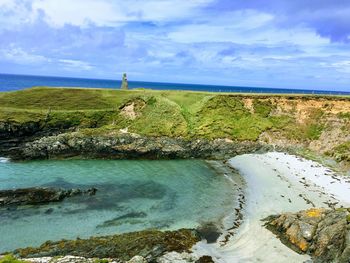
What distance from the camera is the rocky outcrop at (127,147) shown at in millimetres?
57469

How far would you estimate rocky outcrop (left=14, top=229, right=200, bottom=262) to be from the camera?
1011 inches

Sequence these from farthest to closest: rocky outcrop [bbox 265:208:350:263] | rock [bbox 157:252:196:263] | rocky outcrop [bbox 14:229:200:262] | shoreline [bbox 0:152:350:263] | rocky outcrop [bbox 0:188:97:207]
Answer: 1. rocky outcrop [bbox 0:188:97:207]
2. shoreline [bbox 0:152:350:263]
3. rocky outcrop [bbox 14:229:200:262]
4. rock [bbox 157:252:196:263]
5. rocky outcrop [bbox 265:208:350:263]

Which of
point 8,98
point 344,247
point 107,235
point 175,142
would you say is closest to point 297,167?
point 175,142

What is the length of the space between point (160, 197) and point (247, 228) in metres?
11.4

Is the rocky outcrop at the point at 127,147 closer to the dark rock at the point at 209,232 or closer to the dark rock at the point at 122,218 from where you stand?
the dark rock at the point at 122,218

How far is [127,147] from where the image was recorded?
6003cm

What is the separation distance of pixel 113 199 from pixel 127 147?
2200 cm

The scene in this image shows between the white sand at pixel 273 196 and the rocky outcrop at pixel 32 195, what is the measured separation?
684 inches

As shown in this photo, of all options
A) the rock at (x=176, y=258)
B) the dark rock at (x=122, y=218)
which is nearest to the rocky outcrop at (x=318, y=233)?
the rock at (x=176, y=258)

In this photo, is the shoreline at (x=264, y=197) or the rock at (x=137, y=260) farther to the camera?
the shoreline at (x=264, y=197)

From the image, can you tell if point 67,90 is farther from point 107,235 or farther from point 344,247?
point 344,247

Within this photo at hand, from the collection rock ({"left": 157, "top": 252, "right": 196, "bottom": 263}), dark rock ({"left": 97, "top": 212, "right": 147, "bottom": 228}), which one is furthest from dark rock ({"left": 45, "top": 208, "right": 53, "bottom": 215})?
rock ({"left": 157, "top": 252, "right": 196, "bottom": 263})

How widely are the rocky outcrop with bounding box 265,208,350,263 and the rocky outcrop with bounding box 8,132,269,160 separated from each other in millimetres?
30030

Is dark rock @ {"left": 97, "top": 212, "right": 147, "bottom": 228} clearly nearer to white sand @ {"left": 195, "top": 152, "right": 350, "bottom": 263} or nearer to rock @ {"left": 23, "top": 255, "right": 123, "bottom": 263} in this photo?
rock @ {"left": 23, "top": 255, "right": 123, "bottom": 263}
